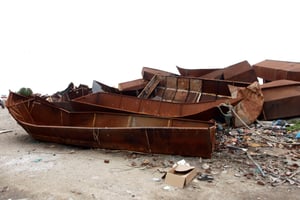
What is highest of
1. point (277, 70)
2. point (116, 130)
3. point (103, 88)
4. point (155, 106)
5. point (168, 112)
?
point (277, 70)

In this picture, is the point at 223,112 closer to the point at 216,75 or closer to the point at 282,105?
the point at 282,105

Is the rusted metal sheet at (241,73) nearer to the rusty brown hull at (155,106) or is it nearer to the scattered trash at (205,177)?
the rusty brown hull at (155,106)

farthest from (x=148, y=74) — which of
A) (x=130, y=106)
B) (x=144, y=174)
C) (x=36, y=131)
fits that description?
(x=144, y=174)

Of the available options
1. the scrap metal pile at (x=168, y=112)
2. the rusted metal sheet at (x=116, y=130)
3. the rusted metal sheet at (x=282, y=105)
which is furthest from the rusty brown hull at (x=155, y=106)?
the rusted metal sheet at (x=282, y=105)

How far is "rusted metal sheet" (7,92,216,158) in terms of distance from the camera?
493 centimetres

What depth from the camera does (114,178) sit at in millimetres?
4258

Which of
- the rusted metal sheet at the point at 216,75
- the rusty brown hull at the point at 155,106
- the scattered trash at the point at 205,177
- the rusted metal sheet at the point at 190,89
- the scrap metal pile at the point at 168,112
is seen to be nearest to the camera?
the scattered trash at the point at 205,177

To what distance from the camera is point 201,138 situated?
15.8 ft

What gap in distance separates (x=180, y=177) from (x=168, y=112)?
290 cm

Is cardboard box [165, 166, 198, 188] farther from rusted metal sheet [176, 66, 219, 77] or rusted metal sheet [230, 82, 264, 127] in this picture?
rusted metal sheet [176, 66, 219, 77]

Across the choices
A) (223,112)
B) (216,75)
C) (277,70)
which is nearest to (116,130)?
(223,112)

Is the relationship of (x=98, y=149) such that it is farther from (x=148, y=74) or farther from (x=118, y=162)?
(x=148, y=74)

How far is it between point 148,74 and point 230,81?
8.54 feet

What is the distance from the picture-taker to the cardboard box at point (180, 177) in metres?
3.93
